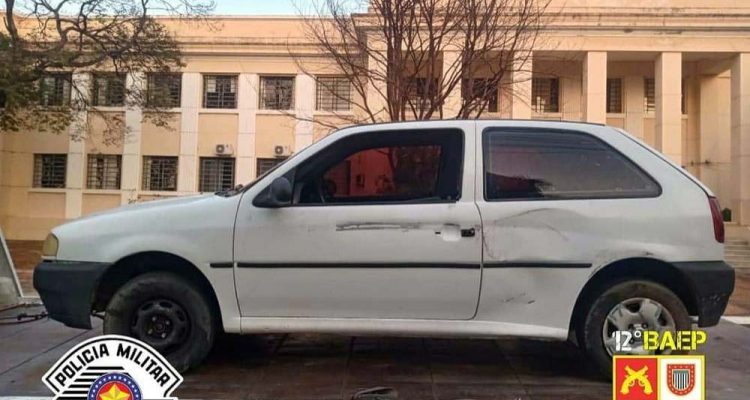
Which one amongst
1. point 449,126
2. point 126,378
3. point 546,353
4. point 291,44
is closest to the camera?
point 126,378

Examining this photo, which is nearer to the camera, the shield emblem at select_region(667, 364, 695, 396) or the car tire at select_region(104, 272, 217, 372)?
the shield emblem at select_region(667, 364, 695, 396)

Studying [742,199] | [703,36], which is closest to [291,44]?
[703,36]

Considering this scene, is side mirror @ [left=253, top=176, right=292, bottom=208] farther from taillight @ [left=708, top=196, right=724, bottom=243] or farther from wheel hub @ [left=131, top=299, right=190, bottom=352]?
taillight @ [left=708, top=196, right=724, bottom=243]

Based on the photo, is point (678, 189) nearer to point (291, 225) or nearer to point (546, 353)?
point (546, 353)

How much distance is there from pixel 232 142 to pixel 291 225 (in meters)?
19.1

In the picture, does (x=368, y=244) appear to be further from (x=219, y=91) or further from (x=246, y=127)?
(x=219, y=91)

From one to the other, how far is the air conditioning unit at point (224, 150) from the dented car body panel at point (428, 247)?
18509 mm

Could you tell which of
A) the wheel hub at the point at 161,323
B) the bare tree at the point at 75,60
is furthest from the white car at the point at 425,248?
the bare tree at the point at 75,60

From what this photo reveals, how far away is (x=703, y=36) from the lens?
19734 mm

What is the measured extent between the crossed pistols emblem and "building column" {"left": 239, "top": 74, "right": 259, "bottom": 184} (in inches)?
803

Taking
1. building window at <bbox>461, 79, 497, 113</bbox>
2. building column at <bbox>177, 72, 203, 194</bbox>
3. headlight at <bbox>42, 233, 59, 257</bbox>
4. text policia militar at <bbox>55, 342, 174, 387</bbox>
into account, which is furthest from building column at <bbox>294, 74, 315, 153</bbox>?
text policia militar at <bbox>55, 342, 174, 387</bbox>

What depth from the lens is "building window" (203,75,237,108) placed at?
23094 millimetres

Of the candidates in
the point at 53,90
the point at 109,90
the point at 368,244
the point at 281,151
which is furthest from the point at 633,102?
the point at 53,90

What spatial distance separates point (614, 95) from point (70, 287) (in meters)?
22.1
